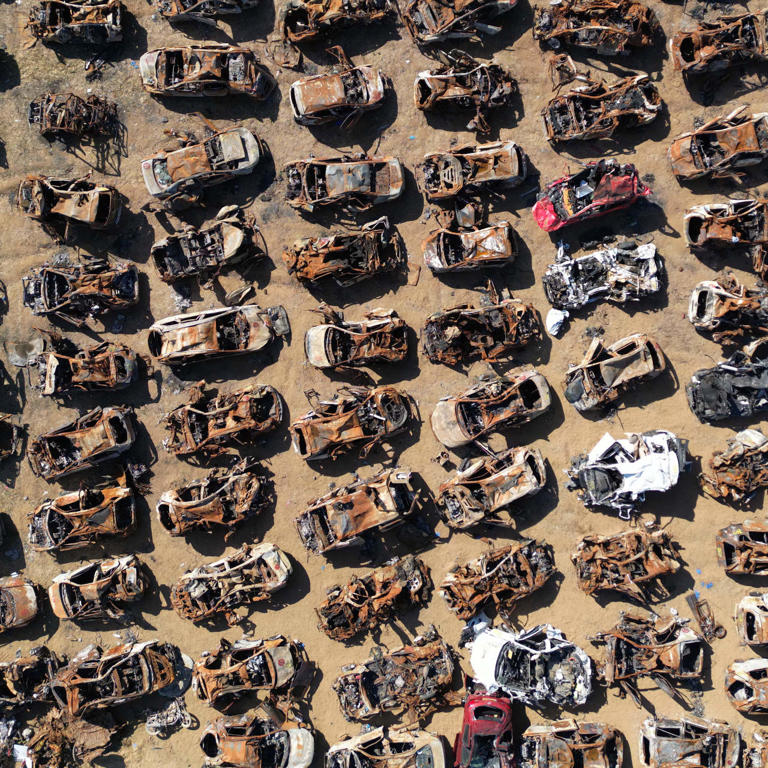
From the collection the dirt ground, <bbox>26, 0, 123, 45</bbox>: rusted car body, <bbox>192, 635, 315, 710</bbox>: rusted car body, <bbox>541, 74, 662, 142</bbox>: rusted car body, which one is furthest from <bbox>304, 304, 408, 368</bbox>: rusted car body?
<bbox>26, 0, 123, 45</bbox>: rusted car body

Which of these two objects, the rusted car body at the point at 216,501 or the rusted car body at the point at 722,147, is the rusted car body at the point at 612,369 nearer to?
the rusted car body at the point at 722,147

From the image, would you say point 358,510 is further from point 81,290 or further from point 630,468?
point 81,290

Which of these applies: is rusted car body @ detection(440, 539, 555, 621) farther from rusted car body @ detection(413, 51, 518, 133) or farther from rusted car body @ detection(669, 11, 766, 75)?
rusted car body @ detection(669, 11, 766, 75)

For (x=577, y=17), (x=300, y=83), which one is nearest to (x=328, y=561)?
(x=300, y=83)

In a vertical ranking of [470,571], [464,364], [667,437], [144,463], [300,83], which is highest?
[300,83]

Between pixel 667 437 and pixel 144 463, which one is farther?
pixel 144 463

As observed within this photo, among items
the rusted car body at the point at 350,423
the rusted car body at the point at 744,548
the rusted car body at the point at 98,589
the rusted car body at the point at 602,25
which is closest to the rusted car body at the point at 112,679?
the rusted car body at the point at 98,589

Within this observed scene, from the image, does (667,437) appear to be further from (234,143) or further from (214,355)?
(234,143)

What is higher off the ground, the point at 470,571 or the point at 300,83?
the point at 300,83
